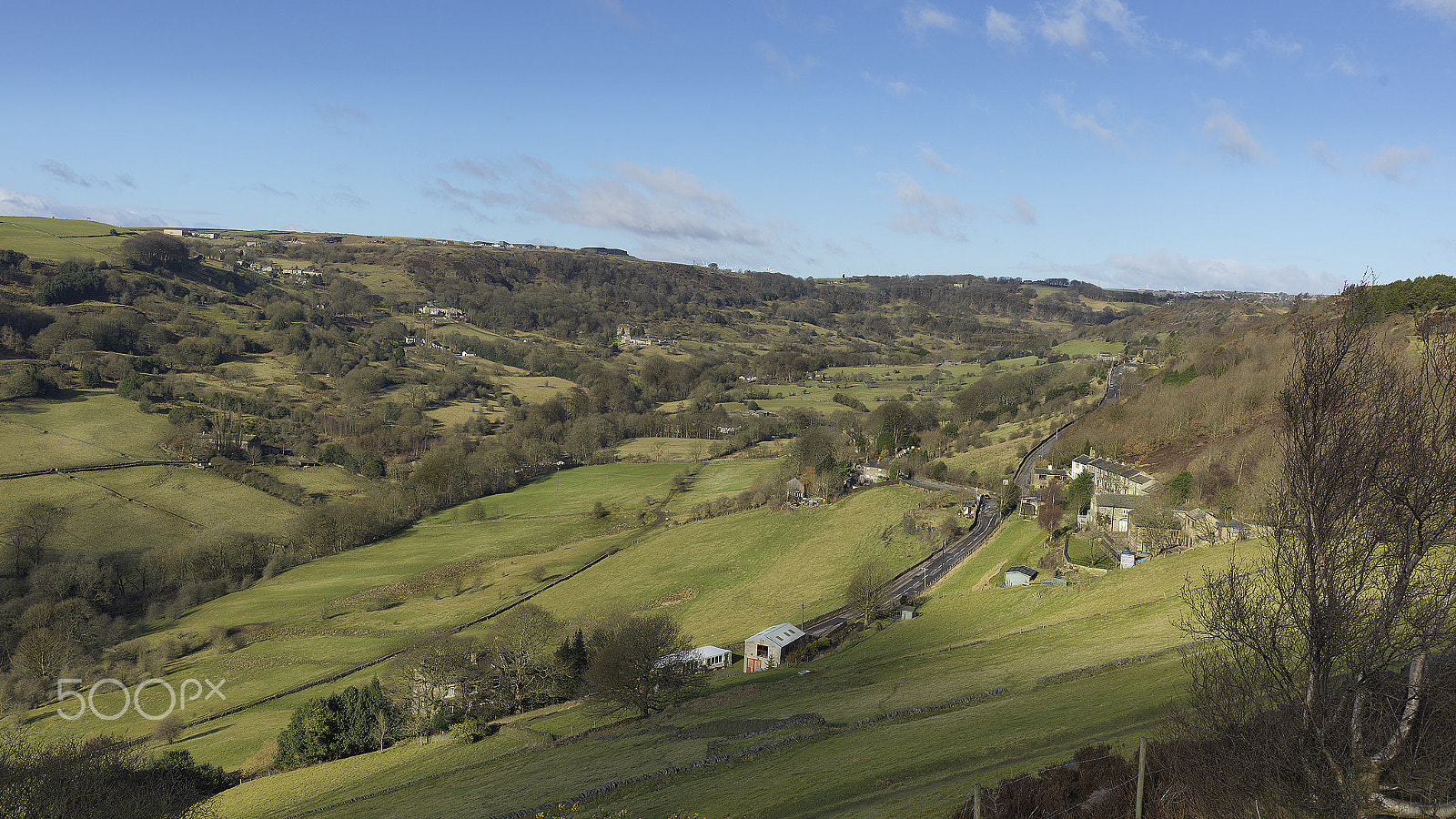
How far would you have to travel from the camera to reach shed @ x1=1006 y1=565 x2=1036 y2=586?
49656mm

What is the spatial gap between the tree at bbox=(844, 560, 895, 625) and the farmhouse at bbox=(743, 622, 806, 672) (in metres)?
5.69

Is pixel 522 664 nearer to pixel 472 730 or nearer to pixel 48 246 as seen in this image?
pixel 472 730

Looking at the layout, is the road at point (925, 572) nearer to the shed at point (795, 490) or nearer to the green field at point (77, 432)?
the shed at point (795, 490)

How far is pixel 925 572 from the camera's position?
205ft

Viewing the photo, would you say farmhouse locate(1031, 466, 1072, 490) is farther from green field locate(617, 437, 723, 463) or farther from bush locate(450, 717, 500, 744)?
green field locate(617, 437, 723, 463)

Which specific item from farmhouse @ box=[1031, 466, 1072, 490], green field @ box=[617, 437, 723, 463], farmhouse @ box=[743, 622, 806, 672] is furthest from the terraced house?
green field @ box=[617, 437, 723, 463]

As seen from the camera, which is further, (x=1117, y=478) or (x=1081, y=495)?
(x=1117, y=478)

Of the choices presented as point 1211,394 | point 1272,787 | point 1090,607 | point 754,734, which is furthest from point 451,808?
point 1211,394

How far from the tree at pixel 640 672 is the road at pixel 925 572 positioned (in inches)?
580

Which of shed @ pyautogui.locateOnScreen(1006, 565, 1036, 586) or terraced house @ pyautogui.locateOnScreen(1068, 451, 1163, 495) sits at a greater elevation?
terraced house @ pyautogui.locateOnScreen(1068, 451, 1163, 495)

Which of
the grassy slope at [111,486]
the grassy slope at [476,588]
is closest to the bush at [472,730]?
the grassy slope at [476,588]

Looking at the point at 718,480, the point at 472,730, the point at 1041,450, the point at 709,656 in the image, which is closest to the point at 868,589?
the point at 709,656

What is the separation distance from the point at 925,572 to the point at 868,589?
33.8 feet

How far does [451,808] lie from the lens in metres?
29.3
